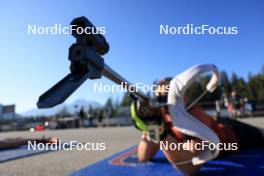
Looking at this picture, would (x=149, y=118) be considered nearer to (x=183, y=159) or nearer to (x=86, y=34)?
(x=183, y=159)

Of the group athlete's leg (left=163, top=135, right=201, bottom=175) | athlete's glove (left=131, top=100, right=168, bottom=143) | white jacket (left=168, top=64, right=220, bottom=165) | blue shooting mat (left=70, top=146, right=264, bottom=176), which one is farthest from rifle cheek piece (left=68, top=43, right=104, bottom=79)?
blue shooting mat (left=70, top=146, right=264, bottom=176)

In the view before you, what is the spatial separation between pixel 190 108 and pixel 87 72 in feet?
5.17

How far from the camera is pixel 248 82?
76000mm

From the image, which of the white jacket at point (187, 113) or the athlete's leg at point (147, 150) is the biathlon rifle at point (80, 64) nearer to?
the white jacket at point (187, 113)

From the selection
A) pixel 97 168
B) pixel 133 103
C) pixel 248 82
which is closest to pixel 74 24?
pixel 133 103

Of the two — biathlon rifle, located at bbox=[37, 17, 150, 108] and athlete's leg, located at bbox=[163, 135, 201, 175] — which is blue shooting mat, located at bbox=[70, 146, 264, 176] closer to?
athlete's leg, located at bbox=[163, 135, 201, 175]

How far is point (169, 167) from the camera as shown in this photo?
340 cm

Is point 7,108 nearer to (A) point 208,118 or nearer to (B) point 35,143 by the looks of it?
(B) point 35,143

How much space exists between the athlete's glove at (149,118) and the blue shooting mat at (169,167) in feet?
2.39

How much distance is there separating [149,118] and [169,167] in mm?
1213

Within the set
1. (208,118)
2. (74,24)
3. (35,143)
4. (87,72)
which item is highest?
(74,24)

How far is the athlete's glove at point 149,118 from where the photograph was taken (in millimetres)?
2355

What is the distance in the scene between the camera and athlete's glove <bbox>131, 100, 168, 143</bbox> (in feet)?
7.73

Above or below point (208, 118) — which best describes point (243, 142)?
below
